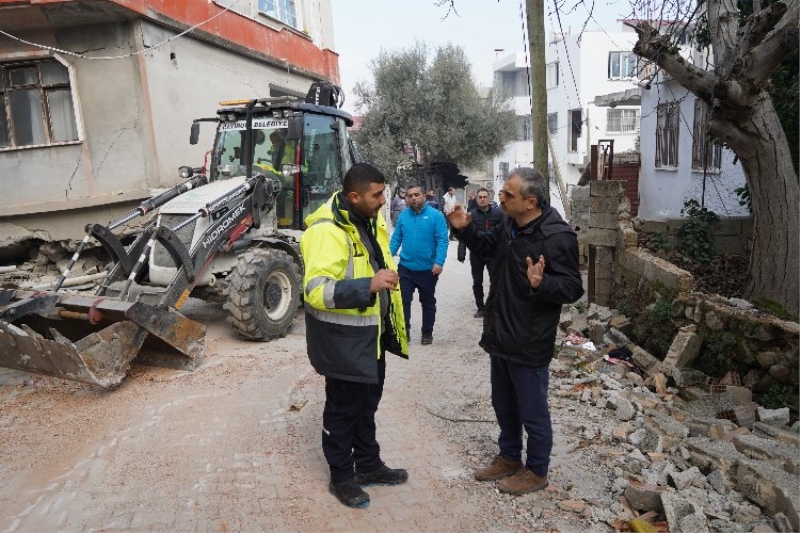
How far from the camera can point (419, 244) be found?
6.59m

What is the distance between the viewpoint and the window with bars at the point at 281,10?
513 inches

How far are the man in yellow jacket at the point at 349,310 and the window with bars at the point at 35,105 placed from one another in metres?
8.51

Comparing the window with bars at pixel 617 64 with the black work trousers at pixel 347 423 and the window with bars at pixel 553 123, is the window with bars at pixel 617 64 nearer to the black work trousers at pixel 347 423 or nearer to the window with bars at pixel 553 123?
the window with bars at pixel 553 123

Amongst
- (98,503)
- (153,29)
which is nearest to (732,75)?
(98,503)

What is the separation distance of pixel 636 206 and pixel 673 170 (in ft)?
7.15

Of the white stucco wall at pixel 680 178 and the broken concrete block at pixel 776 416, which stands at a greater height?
the white stucco wall at pixel 680 178

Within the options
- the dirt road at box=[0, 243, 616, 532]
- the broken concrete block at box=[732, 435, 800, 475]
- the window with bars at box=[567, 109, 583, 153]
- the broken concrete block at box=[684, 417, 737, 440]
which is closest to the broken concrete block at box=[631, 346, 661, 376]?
the broken concrete block at box=[684, 417, 737, 440]

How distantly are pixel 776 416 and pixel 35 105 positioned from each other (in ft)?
35.5

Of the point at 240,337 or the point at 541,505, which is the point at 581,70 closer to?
the point at 240,337

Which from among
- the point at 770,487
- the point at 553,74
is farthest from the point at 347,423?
the point at 553,74

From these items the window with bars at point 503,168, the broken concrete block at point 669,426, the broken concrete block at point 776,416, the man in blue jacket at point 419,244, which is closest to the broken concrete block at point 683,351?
the broken concrete block at point 776,416

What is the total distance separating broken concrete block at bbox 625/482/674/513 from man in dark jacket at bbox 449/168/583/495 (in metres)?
0.47

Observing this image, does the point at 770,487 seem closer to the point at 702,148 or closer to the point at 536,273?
the point at 536,273

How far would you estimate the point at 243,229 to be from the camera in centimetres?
697
